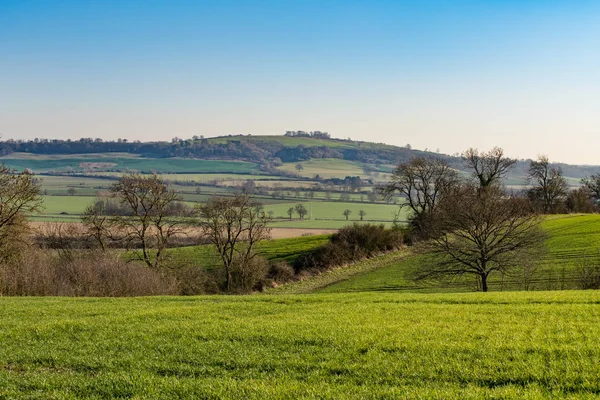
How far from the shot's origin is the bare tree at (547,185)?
95.7m

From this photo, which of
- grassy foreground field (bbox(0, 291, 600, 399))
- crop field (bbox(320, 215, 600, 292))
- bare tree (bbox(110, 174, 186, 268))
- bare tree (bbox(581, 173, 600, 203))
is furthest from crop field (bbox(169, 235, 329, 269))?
bare tree (bbox(581, 173, 600, 203))

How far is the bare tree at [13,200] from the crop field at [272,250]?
2170 centimetres

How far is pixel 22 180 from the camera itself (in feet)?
123

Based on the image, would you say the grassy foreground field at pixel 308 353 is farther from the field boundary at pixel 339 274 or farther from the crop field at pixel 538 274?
the field boundary at pixel 339 274

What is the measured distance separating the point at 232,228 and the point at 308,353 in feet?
139

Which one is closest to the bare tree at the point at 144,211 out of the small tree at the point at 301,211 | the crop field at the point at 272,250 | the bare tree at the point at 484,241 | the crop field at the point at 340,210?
the crop field at the point at 272,250

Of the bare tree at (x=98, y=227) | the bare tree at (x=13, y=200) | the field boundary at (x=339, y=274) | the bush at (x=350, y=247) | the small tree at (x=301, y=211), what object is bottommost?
the field boundary at (x=339, y=274)

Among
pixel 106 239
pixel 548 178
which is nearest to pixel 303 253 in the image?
pixel 106 239

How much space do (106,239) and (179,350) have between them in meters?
39.0

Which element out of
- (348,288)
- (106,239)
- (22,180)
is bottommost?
(348,288)

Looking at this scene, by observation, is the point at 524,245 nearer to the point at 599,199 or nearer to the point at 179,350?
the point at 179,350

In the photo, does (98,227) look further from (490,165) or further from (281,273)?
(490,165)

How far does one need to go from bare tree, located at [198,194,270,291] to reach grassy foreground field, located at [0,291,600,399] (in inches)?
1314

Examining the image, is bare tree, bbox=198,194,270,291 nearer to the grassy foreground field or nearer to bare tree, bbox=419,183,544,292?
bare tree, bbox=419,183,544,292
